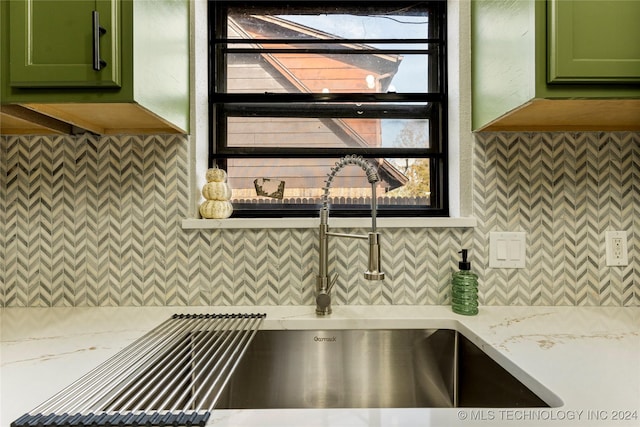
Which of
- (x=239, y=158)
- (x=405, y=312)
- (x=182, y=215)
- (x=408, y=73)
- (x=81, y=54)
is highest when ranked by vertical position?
(x=408, y=73)

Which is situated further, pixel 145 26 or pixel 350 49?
pixel 350 49

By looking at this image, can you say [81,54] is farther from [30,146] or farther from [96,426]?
[96,426]

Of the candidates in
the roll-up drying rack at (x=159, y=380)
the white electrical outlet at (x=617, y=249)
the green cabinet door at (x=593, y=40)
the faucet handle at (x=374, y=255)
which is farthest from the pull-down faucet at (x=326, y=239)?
the white electrical outlet at (x=617, y=249)

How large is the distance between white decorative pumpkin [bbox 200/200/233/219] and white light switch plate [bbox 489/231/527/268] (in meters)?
0.90

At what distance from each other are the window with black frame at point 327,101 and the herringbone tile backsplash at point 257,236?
7.8 inches

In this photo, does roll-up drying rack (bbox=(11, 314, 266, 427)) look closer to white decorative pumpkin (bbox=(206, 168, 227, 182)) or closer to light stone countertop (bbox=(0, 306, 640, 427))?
light stone countertop (bbox=(0, 306, 640, 427))

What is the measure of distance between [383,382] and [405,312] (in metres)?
0.22

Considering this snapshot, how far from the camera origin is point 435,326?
41.0 inches

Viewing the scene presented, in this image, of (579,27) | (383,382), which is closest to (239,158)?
(383,382)

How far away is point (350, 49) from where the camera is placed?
4.49ft

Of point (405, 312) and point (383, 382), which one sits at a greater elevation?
point (405, 312)

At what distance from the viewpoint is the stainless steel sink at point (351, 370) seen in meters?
1.00

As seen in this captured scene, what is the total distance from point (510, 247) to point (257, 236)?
851 millimetres

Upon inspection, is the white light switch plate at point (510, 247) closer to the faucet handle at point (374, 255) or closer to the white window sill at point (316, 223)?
the white window sill at point (316, 223)
